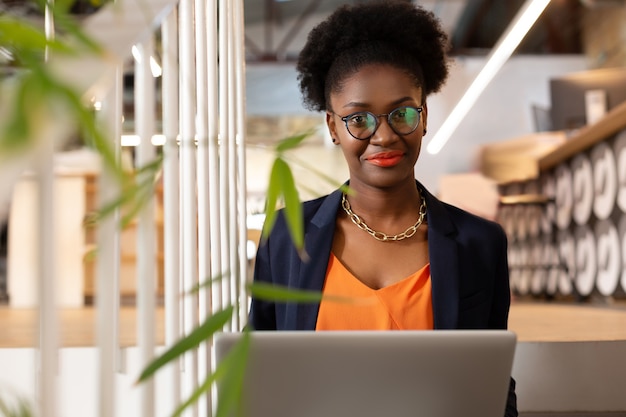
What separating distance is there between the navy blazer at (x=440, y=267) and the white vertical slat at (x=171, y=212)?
0.59 meters

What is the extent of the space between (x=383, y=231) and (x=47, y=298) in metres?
1.22

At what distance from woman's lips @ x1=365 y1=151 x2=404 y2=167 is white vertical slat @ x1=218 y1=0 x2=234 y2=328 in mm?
361

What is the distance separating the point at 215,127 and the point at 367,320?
553 mm

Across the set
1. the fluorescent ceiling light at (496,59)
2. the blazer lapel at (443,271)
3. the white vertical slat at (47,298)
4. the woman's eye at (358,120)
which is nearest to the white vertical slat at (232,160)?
the woman's eye at (358,120)

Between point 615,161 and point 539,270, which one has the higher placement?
point 615,161

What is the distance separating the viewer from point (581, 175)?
243 inches

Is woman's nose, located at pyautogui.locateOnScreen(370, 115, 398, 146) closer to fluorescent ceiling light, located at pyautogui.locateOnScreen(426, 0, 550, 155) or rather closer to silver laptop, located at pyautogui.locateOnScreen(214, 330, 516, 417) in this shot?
silver laptop, located at pyautogui.locateOnScreen(214, 330, 516, 417)

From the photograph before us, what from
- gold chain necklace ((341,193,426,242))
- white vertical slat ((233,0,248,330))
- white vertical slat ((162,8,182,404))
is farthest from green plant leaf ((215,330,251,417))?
white vertical slat ((233,0,248,330))

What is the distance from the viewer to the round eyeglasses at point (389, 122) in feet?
5.71

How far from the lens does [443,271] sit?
1.78 metres

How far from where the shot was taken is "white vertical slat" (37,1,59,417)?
2.43 feet

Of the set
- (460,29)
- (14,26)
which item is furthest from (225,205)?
(460,29)

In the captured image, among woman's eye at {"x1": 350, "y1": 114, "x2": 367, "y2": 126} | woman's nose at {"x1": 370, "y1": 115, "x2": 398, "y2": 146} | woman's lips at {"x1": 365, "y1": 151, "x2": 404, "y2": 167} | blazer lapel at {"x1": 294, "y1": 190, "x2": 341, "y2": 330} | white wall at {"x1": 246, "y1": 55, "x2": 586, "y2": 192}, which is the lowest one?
blazer lapel at {"x1": 294, "y1": 190, "x2": 341, "y2": 330}

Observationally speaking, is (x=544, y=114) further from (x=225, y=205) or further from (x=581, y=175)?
(x=225, y=205)
